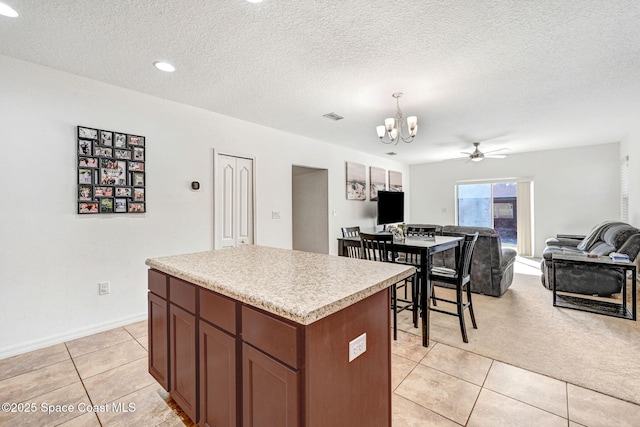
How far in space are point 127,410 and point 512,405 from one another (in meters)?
2.38

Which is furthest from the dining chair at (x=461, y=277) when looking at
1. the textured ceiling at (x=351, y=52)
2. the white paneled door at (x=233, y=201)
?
the white paneled door at (x=233, y=201)

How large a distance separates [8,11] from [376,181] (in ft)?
20.2

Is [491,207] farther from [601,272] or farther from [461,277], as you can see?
[461,277]

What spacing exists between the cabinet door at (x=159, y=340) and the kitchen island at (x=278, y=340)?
2 cm

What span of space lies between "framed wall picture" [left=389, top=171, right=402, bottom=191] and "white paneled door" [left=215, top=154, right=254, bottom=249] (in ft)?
14.6

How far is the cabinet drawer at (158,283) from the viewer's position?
1.71 meters

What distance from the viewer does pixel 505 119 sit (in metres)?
4.13

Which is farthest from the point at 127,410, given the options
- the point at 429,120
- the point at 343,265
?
the point at 429,120

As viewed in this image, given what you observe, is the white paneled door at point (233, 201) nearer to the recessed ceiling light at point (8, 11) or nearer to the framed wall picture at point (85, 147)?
the framed wall picture at point (85, 147)

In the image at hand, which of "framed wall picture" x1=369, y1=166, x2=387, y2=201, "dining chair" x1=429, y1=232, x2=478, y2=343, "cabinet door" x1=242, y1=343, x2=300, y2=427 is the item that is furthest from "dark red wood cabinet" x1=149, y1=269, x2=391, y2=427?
"framed wall picture" x1=369, y1=166, x2=387, y2=201

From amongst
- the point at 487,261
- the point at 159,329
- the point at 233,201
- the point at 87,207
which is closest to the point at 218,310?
the point at 159,329

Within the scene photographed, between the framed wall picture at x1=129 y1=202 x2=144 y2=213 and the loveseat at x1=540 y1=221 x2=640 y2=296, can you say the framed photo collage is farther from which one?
the loveseat at x1=540 y1=221 x2=640 y2=296

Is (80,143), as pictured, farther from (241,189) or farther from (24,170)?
(241,189)

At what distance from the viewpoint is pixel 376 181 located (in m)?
6.90
